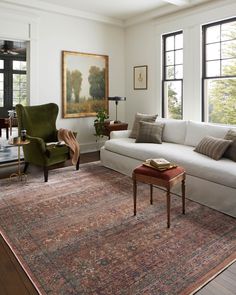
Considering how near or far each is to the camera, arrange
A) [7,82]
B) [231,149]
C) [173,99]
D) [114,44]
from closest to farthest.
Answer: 1. [231,149]
2. [173,99]
3. [114,44]
4. [7,82]

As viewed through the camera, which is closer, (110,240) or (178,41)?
(110,240)

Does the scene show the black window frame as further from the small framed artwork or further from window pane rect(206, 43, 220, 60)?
window pane rect(206, 43, 220, 60)

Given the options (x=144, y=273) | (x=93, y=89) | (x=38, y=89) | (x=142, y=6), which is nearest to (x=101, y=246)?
(x=144, y=273)

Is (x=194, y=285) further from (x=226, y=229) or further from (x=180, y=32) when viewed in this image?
(x=180, y=32)

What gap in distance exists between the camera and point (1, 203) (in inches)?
128

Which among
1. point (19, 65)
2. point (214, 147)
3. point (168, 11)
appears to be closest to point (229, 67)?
point (168, 11)

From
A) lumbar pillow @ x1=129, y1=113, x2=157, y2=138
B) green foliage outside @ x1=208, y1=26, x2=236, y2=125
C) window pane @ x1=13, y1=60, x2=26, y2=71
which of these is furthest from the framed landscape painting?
window pane @ x1=13, y1=60, x2=26, y2=71

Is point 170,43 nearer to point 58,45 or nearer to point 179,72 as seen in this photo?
point 179,72

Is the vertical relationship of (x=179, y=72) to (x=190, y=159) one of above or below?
above

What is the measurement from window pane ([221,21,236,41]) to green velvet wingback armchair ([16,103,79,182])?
3138 mm

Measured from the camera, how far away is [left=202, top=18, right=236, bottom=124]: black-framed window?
14.8 feet

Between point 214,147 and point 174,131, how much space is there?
120 cm

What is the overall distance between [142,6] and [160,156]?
3.22 meters

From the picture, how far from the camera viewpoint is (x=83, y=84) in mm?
5844
